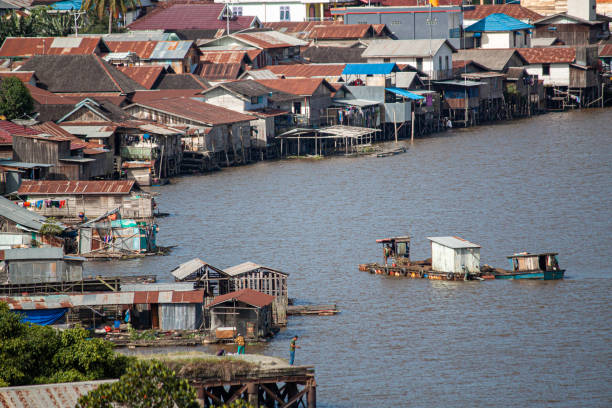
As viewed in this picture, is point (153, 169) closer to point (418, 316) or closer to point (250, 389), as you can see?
point (418, 316)

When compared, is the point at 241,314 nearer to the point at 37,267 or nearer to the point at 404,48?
the point at 37,267

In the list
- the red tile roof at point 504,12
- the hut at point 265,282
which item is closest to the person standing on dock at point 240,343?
the hut at point 265,282

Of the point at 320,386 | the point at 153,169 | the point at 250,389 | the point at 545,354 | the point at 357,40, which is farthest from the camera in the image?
the point at 357,40

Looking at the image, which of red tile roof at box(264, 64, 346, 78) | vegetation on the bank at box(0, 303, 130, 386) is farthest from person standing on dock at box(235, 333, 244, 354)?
red tile roof at box(264, 64, 346, 78)

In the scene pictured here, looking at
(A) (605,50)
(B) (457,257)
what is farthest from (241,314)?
(A) (605,50)

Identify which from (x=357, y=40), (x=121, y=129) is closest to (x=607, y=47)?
(x=357, y=40)

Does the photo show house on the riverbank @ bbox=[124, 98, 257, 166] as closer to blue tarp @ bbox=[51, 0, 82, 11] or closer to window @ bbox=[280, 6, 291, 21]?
blue tarp @ bbox=[51, 0, 82, 11]

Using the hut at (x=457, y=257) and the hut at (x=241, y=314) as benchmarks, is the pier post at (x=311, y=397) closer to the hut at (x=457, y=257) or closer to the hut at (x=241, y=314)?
the hut at (x=241, y=314)
